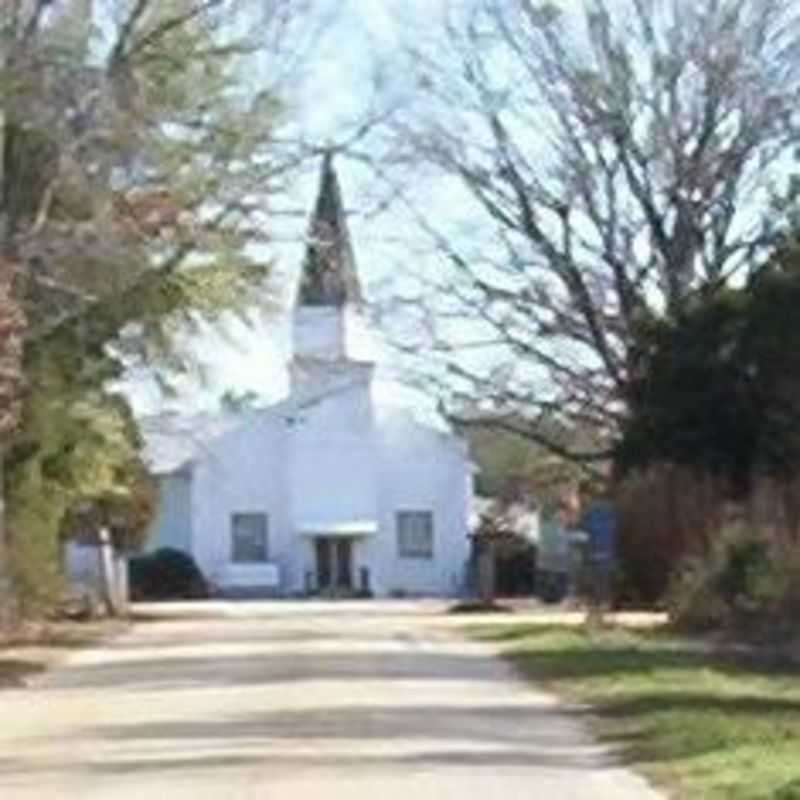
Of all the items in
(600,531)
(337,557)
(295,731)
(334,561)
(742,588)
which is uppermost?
(337,557)

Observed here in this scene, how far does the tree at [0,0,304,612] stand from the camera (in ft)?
132

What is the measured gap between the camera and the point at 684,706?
91.4ft

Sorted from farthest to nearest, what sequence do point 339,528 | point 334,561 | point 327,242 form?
point 334,561 → point 339,528 → point 327,242

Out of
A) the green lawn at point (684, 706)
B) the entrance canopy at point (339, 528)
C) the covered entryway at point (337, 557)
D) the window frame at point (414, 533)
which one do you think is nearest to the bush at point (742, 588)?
the green lawn at point (684, 706)

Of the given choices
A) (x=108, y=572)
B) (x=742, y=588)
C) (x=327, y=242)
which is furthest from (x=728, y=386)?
(x=108, y=572)

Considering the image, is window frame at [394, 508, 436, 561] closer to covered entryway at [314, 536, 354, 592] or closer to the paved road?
covered entryway at [314, 536, 354, 592]

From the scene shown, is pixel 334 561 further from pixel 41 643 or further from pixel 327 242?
pixel 41 643

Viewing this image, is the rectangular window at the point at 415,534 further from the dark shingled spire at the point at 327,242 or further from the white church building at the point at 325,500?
the dark shingled spire at the point at 327,242

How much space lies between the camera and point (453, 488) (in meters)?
94.4

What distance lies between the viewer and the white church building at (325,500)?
305 ft

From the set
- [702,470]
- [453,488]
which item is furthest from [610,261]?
[453,488]

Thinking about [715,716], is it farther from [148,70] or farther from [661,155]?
[661,155]

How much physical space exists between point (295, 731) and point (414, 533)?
6897 cm

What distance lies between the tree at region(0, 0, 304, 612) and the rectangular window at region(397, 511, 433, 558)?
126ft
